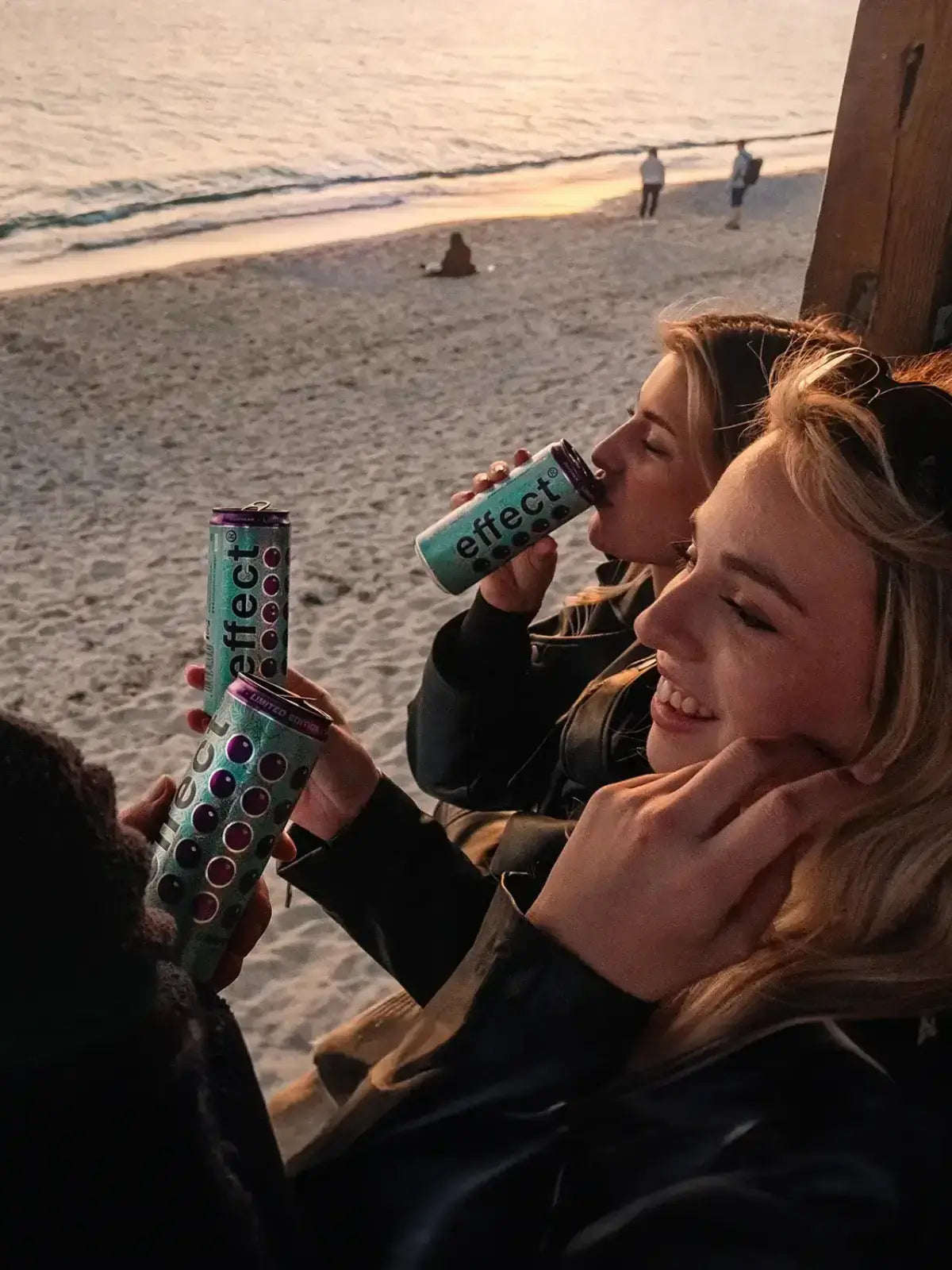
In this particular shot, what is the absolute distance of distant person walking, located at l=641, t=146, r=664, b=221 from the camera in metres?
11.9

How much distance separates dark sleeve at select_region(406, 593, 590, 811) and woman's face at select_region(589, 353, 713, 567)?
0.19 m

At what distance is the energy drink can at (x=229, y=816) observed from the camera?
3.05 ft

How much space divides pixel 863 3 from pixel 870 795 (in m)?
1.18

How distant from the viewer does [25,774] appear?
557mm

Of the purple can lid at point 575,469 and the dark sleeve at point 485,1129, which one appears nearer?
the dark sleeve at point 485,1129

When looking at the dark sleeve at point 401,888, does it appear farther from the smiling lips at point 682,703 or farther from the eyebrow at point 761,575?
the eyebrow at point 761,575

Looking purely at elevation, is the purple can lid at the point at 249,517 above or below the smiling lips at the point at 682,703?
above

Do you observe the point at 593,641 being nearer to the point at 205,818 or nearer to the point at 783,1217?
the point at 205,818

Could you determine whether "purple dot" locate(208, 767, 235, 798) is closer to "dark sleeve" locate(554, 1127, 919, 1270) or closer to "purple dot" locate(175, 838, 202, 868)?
"purple dot" locate(175, 838, 202, 868)

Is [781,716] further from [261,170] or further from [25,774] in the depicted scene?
[261,170]

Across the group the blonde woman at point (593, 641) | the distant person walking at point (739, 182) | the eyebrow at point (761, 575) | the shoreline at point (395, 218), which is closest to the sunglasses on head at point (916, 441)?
the eyebrow at point (761, 575)

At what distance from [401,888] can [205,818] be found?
25cm

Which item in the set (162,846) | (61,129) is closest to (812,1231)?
(162,846)

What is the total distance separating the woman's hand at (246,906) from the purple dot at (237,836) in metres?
0.05
